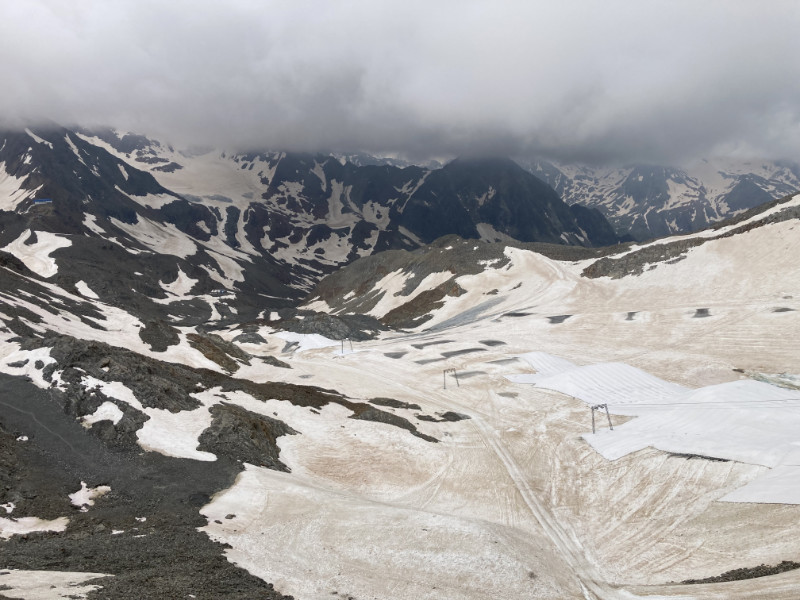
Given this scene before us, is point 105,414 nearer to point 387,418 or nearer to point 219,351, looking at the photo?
point 387,418

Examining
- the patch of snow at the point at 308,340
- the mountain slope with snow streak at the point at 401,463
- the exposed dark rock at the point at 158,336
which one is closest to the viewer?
the mountain slope with snow streak at the point at 401,463

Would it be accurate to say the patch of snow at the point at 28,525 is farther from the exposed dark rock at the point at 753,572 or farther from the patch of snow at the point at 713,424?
the patch of snow at the point at 713,424

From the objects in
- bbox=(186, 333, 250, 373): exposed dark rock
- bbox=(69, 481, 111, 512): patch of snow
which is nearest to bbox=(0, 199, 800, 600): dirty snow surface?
bbox=(69, 481, 111, 512): patch of snow

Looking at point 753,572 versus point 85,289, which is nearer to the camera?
point 753,572

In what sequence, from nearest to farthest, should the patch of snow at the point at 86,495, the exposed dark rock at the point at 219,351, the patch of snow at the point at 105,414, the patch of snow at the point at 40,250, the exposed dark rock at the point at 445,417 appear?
the patch of snow at the point at 86,495 < the patch of snow at the point at 105,414 < the exposed dark rock at the point at 445,417 < the exposed dark rock at the point at 219,351 < the patch of snow at the point at 40,250

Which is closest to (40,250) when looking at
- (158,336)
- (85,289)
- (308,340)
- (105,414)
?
(85,289)

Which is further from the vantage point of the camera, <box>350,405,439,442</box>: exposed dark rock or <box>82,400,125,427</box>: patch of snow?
<box>350,405,439,442</box>: exposed dark rock

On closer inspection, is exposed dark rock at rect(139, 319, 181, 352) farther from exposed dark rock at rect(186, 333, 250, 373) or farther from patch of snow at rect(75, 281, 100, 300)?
patch of snow at rect(75, 281, 100, 300)

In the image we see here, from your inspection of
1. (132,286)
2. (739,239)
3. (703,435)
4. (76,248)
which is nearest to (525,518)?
(703,435)

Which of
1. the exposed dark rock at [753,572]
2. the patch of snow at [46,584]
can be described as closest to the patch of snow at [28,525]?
the patch of snow at [46,584]
